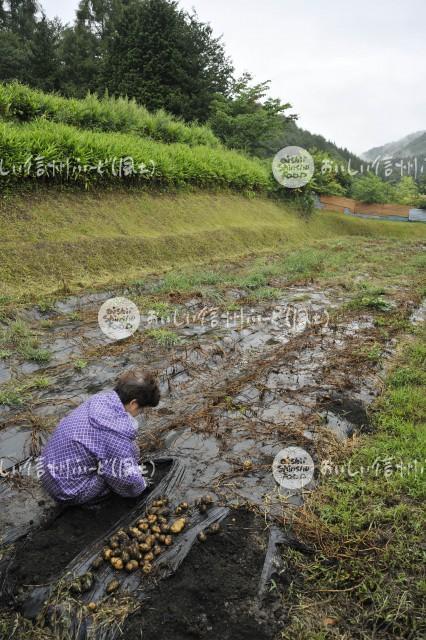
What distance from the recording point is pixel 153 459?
3816 millimetres

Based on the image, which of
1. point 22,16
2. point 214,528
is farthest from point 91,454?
point 22,16

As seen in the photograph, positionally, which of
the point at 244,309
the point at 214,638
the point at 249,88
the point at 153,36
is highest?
→ the point at 153,36

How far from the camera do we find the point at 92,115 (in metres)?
13.2

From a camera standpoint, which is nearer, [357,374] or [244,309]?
[357,374]

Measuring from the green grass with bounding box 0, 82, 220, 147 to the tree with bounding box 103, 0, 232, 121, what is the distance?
5403mm

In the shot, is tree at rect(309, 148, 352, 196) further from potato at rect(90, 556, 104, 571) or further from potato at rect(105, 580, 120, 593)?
potato at rect(105, 580, 120, 593)

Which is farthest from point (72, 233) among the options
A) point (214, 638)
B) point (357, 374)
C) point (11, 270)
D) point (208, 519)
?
point (214, 638)

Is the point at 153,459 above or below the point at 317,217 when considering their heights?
below

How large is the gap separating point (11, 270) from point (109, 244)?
236cm

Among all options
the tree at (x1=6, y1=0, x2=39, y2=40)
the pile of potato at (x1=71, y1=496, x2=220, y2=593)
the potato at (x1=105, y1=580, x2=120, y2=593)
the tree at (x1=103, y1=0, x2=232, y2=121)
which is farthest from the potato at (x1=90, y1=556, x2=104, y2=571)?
the tree at (x1=6, y1=0, x2=39, y2=40)

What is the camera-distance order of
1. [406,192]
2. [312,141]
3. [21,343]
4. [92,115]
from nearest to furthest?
[21,343]
[92,115]
[406,192]
[312,141]

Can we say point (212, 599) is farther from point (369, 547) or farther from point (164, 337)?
point (164, 337)

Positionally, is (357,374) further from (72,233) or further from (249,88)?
(249,88)

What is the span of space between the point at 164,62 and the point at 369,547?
2362cm
